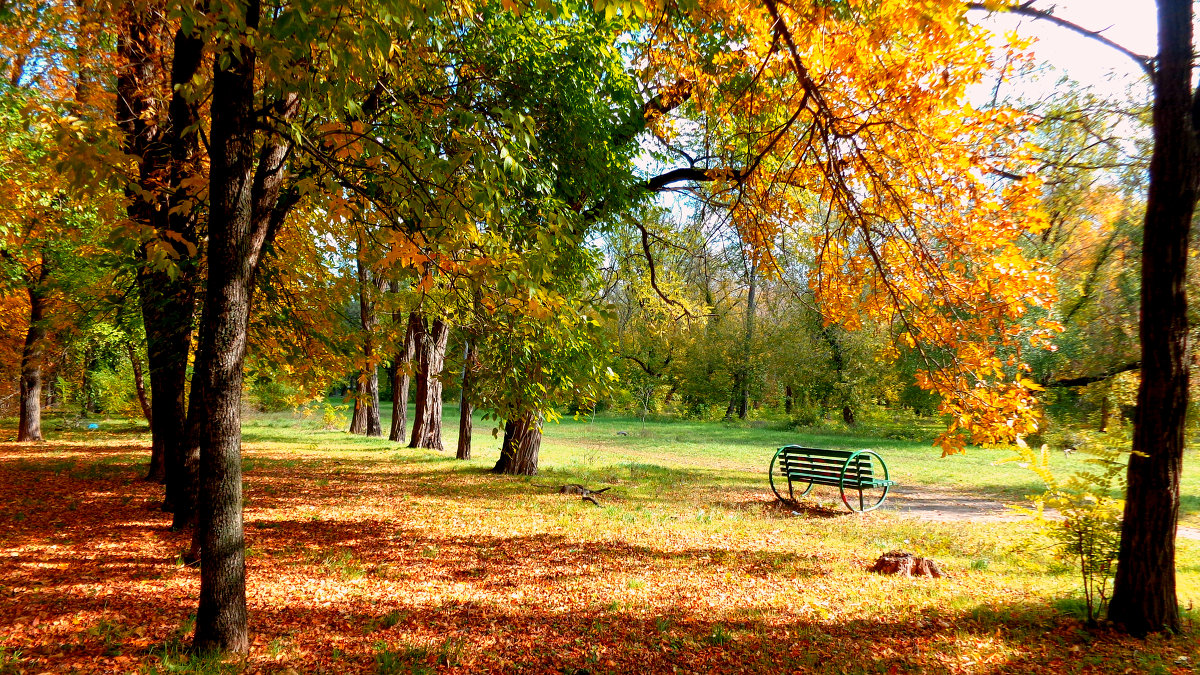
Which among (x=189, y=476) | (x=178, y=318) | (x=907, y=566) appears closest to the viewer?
(x=907, y=566)

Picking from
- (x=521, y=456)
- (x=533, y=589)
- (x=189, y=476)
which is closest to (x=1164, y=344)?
(x=533, y=589)

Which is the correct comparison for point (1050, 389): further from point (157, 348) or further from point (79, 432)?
point (79, 432)

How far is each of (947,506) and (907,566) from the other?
6043 mm

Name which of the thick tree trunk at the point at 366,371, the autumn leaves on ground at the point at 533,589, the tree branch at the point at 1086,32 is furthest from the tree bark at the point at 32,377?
the tree branch at the point at 1086,32

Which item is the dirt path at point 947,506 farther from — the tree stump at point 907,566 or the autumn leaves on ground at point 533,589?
the tree stump at point 907,566

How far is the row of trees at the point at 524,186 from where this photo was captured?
3756mm

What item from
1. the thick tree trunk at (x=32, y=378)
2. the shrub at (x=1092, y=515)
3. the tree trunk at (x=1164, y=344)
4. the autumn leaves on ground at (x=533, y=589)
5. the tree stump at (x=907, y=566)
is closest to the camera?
the autumn leaves on ground at (x=533, y=589)

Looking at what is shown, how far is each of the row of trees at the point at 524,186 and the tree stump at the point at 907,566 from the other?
1.68 metres

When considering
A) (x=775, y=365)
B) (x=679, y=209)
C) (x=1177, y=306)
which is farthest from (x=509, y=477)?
(x=775, y=365)

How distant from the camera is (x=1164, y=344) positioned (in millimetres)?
4660

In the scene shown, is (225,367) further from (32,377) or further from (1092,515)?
(32,377)

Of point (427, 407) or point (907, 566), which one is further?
point (427, 407)

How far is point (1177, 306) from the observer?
462 cm

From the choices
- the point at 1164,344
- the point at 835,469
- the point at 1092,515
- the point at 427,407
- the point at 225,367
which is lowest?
the point at 835,469
